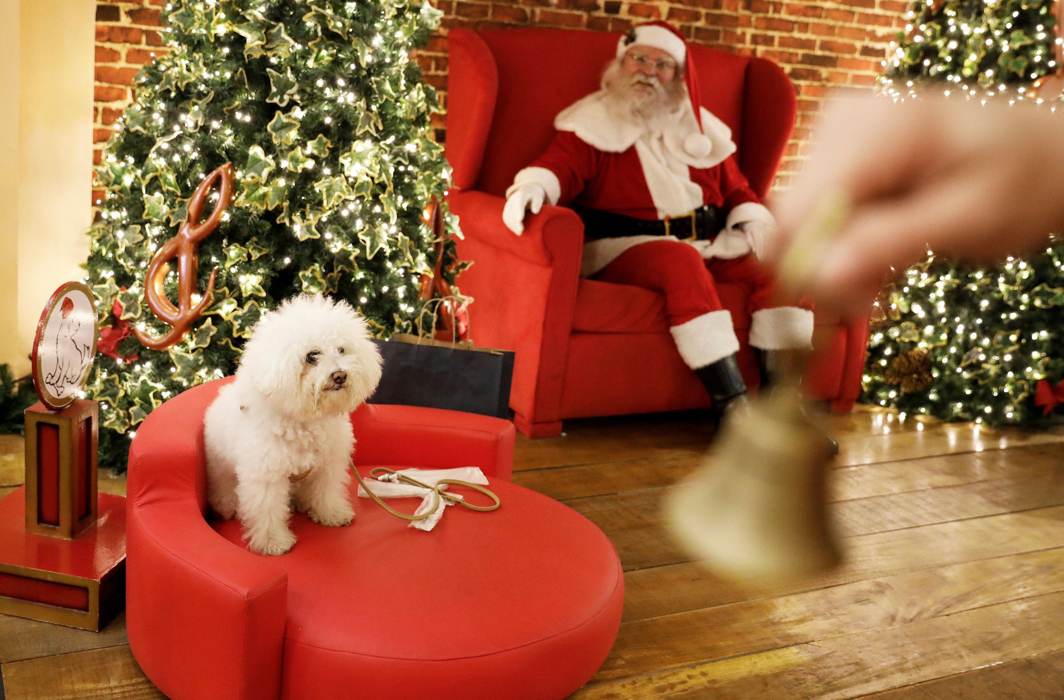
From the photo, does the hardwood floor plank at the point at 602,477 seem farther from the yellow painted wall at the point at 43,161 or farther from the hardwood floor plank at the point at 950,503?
the yellow painted wall at the point at 43,161

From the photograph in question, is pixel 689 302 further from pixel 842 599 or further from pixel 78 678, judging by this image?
pixel 78 678

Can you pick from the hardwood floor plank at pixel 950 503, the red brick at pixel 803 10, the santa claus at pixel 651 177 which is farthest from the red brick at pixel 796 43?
the hardwood floor plank at pixel 950 503

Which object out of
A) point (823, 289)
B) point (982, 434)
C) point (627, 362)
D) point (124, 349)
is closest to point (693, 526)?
point (823, 289)

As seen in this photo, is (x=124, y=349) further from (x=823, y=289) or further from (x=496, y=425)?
(x=823, y=289)

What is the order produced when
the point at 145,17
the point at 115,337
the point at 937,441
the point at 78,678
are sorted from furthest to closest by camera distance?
the point at 937,441, the point at 145,17, the point at 115,337, the point at 78,678

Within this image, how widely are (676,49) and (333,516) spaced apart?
269 cm

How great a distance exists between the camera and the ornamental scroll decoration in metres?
2.48

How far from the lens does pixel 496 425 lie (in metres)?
2.46

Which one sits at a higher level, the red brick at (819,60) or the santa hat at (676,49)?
the red brick at (819,60)

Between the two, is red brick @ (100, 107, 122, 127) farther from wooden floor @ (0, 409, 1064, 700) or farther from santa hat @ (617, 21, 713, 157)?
santa hat @ (617, 21, 713, 157)

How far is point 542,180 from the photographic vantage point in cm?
365

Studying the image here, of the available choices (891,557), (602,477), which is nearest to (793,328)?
(891,557)

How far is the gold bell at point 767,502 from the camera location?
45cm

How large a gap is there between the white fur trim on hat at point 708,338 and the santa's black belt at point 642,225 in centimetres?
54
